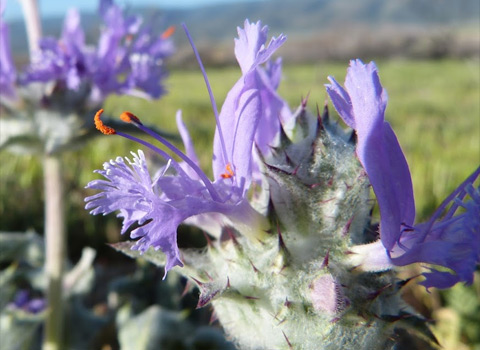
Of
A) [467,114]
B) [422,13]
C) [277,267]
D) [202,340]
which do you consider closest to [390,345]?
[277,267]

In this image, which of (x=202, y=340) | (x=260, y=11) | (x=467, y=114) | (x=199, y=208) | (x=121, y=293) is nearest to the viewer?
(x=199, y=208)

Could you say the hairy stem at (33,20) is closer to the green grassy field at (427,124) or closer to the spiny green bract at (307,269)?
the green grassy field at (427,124)

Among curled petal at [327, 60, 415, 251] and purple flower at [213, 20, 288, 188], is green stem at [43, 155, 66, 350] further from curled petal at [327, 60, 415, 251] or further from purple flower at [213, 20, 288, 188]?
curled petal at [327, 60, 415, 251]

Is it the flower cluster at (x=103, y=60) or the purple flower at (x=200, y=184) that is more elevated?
the flower cluster at (x=103, y=60)

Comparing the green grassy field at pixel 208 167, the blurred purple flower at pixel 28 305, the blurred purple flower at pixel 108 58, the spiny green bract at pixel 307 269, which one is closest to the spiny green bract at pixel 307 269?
the spiny green bract at pixel 307 269

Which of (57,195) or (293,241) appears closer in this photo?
(293,241)

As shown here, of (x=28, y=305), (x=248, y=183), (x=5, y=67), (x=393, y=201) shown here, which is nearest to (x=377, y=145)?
(x=393, y=201)

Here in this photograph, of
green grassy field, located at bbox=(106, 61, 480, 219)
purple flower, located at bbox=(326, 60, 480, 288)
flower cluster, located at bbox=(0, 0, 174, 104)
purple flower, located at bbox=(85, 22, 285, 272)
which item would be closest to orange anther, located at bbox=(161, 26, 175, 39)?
flower cluster, located at bbox=(0, 0, 174, 104)

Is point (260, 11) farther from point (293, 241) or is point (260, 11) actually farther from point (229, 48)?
point (293, 241)
